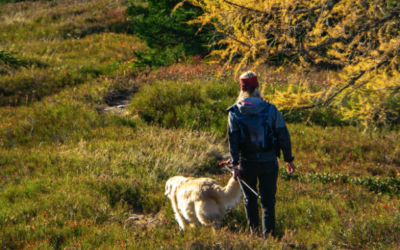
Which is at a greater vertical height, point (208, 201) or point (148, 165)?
point (208, 201)

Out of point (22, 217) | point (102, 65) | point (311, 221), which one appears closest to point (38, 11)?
point (102, 65)

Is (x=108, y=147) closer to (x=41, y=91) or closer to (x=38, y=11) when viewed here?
(x=41, y=91)

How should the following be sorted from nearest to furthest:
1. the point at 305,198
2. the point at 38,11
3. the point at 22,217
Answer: the point at 22,217
the point at 305,198
the point at 38,11

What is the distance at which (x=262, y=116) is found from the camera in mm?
4316

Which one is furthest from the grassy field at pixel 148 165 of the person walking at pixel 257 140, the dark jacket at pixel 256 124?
the dark jacket at pixel 256 124

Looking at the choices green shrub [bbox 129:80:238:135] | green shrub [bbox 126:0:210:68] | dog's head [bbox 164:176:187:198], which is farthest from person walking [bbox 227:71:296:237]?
green shrub [bbox 126:0:210:68]

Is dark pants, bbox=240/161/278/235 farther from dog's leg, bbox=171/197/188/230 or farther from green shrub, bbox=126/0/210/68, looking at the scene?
green shrub, bbox=126/0/210/68

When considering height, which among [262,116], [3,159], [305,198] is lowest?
[3,159]

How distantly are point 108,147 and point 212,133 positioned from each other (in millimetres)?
2664

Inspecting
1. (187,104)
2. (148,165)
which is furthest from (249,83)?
(187,104)

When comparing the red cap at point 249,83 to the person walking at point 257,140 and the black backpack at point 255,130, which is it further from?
the black backpack at point 255,130

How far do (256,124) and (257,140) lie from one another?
178 mm

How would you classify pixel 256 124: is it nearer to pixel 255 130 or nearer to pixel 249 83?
pixel 255 130

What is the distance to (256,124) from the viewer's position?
4.31 m
